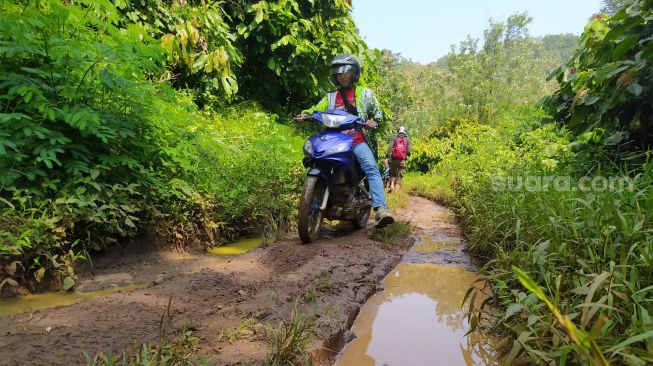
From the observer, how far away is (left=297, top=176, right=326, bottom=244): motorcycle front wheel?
3.92 meters

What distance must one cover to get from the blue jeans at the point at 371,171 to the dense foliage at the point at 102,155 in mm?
1072

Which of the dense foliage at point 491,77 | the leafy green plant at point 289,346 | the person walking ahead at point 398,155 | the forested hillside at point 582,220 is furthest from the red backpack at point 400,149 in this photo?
the dense foliage at point 491,77

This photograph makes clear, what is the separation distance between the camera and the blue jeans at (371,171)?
439 centimetres

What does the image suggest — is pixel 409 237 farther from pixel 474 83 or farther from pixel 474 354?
pixel 474 83

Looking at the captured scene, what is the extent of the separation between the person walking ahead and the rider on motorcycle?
17.9 feet

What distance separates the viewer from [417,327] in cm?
252

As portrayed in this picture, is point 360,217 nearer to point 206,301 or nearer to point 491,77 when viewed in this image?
point 206,301

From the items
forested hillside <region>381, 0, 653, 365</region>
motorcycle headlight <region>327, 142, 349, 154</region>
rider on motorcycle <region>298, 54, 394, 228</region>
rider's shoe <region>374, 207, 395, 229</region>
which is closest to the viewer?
forested hillside <region>381, 0, 653, 365</region>

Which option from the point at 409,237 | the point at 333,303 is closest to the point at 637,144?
the point at 409,237

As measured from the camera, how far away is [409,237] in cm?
476

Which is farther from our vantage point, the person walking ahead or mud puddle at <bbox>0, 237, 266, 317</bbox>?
the person walking ahead

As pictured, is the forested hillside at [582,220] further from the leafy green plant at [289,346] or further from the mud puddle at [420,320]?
the leafy green plant at [289,346]

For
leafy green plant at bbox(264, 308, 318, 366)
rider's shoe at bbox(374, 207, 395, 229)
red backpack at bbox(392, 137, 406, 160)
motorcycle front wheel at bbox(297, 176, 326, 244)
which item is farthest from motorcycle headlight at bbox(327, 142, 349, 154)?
red backpack at bbox(392, 137, 406, 160)

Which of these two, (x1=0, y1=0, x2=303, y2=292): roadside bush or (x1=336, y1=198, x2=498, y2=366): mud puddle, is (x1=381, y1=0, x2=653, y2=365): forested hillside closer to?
(x1=336, y1=198, x2=498, y2=366): mud puddle
